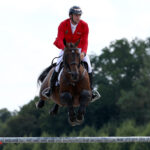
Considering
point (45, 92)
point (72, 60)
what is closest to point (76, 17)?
point (72, 60)

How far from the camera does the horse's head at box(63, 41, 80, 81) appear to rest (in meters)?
12.4

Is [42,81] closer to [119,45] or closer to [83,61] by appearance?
[83,61]

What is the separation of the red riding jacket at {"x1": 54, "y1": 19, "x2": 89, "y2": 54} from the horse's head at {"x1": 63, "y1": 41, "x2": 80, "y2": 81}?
581 millimetres

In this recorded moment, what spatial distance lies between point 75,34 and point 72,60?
123 centimetres

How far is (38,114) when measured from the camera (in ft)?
308

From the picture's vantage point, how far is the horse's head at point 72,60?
12.4m

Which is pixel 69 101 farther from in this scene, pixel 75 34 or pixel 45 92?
pixel 45 92

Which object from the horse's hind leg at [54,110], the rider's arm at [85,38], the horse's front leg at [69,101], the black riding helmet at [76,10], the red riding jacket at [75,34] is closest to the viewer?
the horse's front leg at [69,101]

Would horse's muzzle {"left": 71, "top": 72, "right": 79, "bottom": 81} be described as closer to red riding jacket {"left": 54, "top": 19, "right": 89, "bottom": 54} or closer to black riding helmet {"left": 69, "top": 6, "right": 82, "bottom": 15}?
red riding jacket {"left": 54, "top": 19, "right": 89, "bottom": 54}

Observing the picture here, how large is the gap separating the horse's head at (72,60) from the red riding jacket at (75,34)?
581 mm

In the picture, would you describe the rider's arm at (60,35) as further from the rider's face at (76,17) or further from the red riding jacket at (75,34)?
the rider's face at (76,17)

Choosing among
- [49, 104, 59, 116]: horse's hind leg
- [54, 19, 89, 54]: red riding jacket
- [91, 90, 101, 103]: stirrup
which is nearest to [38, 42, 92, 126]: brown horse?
[54, 19, 89, 54]: red riding jacket

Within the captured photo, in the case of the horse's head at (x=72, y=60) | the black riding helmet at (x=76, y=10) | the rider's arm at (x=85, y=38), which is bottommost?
the horse's head at (x=72, y=60)

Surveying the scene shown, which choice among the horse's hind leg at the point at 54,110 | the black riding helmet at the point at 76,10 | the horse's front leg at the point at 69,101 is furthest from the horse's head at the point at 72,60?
the horse's hind leg at the point at 54,110
